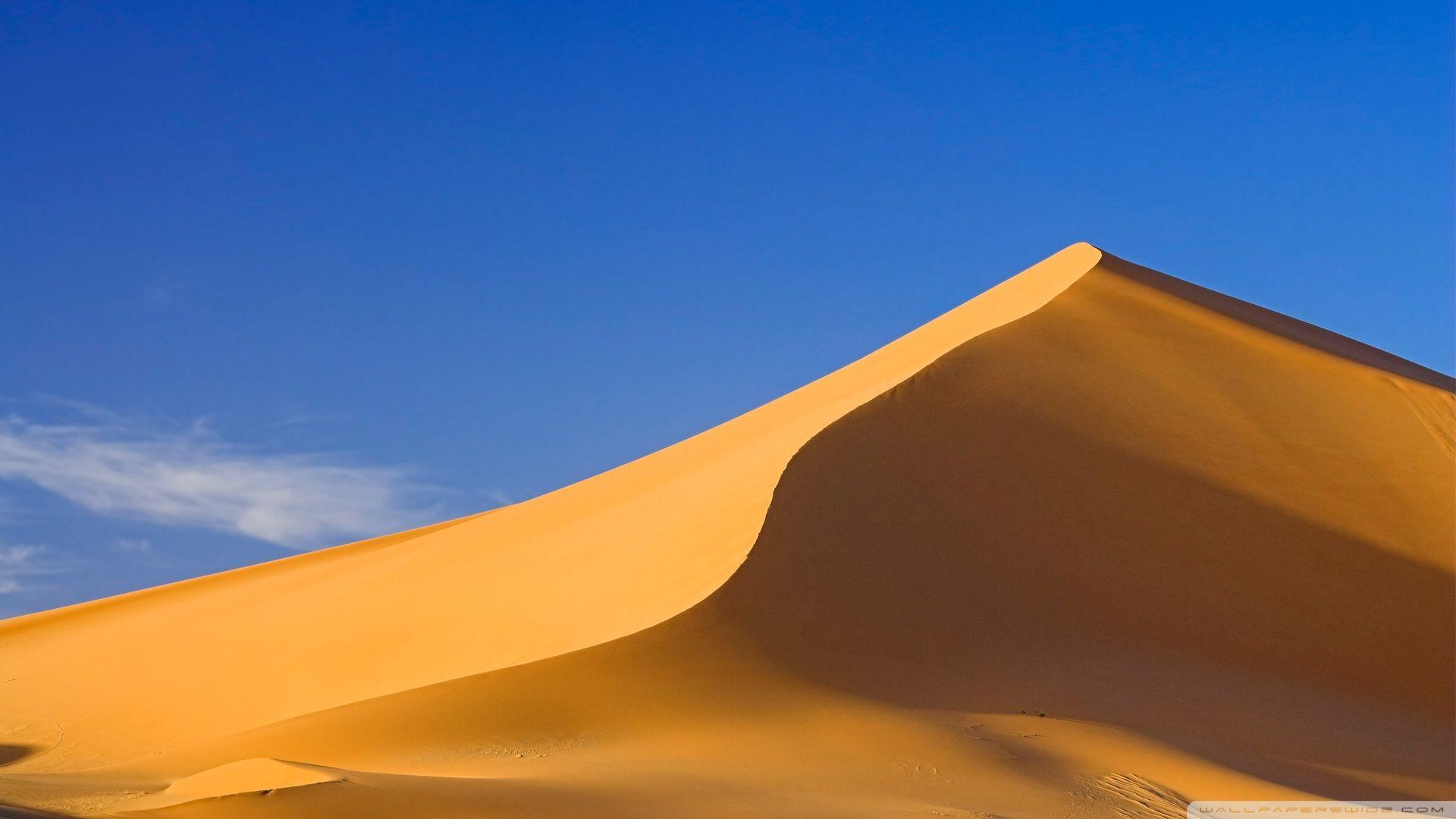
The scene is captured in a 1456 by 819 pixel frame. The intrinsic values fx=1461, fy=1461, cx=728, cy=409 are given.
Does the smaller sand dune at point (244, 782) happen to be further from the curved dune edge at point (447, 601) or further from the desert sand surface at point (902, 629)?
the curved dune edge at point (447, 601)

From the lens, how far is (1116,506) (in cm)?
1453

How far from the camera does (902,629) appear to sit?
12070mm

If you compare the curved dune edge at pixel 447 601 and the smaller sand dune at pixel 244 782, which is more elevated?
the curved dune edge at pixel 447 601

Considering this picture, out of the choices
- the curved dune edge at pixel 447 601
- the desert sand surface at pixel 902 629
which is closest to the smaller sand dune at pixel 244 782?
the desert sand surface at pixel 902 629

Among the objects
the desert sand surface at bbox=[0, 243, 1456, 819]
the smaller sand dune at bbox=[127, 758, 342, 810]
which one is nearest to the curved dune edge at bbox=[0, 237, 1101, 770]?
the desert sand surface at bbox=[0, 243, 1456, 819]

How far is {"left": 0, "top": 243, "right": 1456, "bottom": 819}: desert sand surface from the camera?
31.4 ft

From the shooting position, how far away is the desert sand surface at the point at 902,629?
9.57 meters

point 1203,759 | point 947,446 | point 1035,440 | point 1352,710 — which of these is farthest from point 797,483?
point 1352,710

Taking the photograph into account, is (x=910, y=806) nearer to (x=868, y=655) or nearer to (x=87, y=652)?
(x=868, y=655)

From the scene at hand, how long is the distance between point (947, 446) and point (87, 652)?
1024 centimetres

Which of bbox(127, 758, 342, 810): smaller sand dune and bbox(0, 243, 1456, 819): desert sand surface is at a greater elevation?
bbox(0, 243, 1456, 819): desert sand surface

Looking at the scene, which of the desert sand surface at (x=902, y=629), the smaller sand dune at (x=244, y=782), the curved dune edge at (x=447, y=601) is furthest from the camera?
the curved dune edge at (x=447, y=601)

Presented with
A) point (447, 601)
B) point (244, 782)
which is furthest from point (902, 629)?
point (244, 782)

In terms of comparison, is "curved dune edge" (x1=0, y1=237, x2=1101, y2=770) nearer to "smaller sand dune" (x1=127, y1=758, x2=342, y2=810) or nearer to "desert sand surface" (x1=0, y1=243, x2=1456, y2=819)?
"desert sand surface" (x1=0, y1=243, x2=1456, y2=819)
